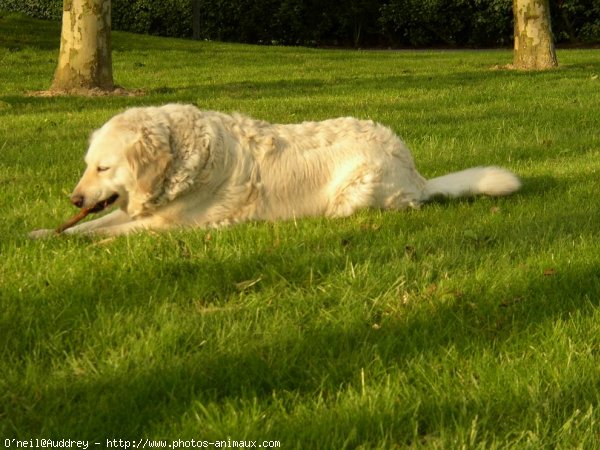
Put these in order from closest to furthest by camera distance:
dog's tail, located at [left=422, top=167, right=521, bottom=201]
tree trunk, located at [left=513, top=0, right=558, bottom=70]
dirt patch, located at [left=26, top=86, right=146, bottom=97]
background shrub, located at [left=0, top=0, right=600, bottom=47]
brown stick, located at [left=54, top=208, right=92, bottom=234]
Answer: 1. brown stick, located at [left=54, top=208, right=92, bottom=234]
2. dog's tail, located at [left=422, top=167, right=521, bottom=201]
3. dirt patch, located at [left=26, top=86, right=146, bottom=97]
4. tree trunk, located at [left=513, top=0, right=558, bottom=70]
5. background shrub, located at [left=0, top=0, right=600, bottom=47]

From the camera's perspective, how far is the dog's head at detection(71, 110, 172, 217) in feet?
17.2

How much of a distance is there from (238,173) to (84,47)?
9152 mm

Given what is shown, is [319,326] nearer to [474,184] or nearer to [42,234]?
[42,234]

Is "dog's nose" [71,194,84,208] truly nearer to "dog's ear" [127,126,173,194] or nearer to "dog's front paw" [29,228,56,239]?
"dog's front paw" [29,228,56,239]

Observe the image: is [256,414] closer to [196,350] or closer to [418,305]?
[196,350]

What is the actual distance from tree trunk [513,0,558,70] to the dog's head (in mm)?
14529

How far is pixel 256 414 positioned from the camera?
9.03 ft

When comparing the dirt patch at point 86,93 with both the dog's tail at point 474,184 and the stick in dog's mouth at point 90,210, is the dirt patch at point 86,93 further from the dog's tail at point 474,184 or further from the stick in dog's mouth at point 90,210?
the stick in dog's mouth at point 90,210

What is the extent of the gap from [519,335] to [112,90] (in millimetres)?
11674

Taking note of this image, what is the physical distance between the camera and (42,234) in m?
5.14

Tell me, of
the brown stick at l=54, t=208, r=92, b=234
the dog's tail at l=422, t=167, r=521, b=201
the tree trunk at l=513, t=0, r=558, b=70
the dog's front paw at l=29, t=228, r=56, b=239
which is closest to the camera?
the dog's front paw at l=29, t=228, r=56, b=239

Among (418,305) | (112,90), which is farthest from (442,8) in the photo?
(418,305)

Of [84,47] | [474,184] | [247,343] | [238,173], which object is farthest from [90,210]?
[84,47]

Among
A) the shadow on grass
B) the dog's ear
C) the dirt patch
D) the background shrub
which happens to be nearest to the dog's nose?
the dog's ear
